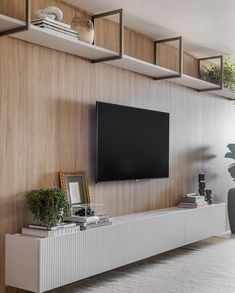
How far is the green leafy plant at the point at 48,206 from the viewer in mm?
3141

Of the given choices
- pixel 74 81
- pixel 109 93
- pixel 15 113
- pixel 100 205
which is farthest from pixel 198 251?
pixel 15 113

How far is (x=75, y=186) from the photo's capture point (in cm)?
376

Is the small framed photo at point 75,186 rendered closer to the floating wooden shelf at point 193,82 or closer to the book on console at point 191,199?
the book on console at point 191,199

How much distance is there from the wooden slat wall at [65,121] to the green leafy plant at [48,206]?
0.17 meters

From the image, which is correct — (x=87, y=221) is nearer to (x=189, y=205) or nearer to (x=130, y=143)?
(x=130, y=143)

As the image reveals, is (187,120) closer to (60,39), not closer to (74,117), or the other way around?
(74,117)

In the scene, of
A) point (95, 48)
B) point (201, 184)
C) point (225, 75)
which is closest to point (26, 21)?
point (95, 48)

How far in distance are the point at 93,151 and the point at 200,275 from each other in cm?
141

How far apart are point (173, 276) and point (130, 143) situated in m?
1.28

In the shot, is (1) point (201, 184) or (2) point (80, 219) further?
(1) point (201, 184)

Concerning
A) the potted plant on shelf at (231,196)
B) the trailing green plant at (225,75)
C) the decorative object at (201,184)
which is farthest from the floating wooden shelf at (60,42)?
the potted plant on shelf at (231,196)

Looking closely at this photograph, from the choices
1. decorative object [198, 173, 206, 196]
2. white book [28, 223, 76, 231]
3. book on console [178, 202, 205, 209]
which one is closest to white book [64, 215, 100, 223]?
white book [28, 223, 76, 231]

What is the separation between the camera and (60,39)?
3.30 m

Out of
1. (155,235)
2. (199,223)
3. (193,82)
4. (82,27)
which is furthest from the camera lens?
(193,82)
